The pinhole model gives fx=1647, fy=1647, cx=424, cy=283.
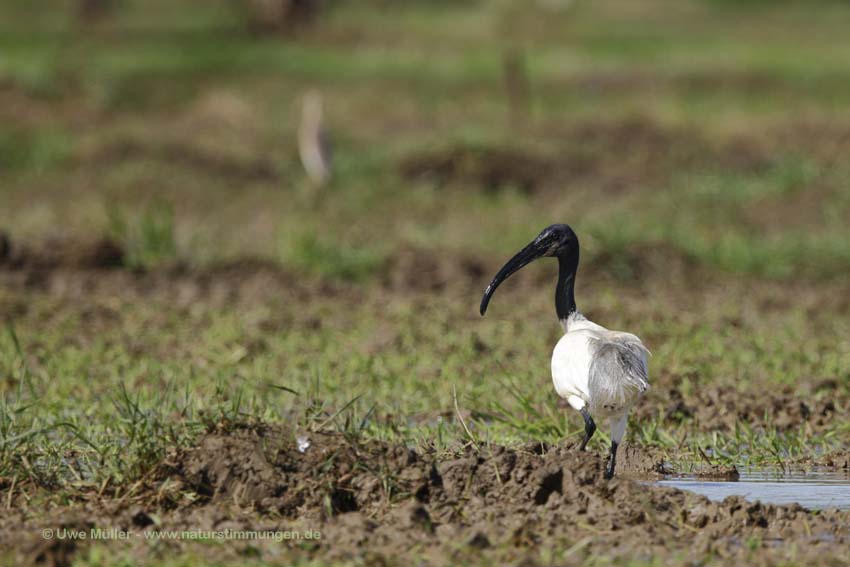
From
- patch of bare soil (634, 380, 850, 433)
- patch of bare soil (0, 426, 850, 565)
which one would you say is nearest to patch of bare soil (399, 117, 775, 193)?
patch of bare soil (634, 380, 850, 433)

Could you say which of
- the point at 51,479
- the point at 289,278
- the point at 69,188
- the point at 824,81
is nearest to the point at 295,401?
the point at 51,479

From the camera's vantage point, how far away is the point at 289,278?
11.8 m

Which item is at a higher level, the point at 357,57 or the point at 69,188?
the point at 357,57

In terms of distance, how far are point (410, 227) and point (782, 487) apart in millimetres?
8614

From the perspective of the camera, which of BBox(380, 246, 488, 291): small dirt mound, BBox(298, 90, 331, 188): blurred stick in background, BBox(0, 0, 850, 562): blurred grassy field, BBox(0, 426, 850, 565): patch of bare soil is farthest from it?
BBox(298, 90, 331, 188): blurred stick in background

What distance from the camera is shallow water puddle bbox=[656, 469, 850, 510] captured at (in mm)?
5883

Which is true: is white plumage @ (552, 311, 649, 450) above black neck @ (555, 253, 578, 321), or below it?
below

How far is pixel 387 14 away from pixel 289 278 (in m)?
26.0

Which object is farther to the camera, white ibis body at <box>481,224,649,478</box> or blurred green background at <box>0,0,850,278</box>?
blurred green background at <box>0,0,850,278</box>

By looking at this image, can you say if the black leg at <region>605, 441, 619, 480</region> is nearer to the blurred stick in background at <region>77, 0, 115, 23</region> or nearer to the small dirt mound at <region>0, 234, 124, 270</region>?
the small dirt mound at <region>0, 234, 124, 270</region>

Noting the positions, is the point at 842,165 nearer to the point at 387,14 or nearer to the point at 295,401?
the point at 295,401

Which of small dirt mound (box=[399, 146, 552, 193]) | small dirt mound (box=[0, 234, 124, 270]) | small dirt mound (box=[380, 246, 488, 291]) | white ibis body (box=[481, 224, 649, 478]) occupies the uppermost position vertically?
small dirt mound (box=[399, 146, 552, 193])

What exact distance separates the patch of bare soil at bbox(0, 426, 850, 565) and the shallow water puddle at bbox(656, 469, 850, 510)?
51cm

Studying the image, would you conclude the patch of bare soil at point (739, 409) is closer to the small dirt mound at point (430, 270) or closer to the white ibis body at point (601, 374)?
the white ibis body at point (601, 374)
